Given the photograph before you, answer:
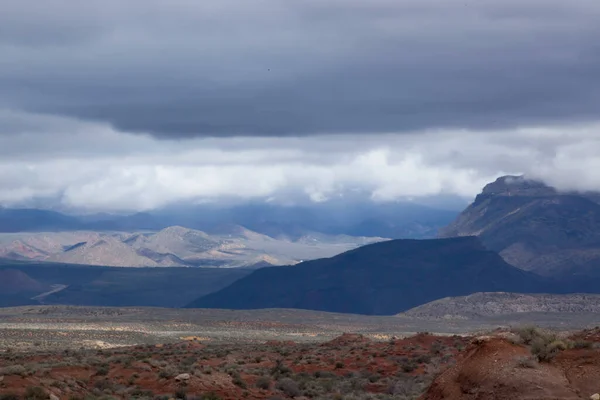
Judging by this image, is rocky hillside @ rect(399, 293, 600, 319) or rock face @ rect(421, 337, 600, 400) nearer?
rock face @ rect(421, 337, 600, 400)

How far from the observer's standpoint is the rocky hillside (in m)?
180

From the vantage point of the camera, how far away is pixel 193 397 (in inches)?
1619

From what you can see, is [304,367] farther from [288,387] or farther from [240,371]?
[288,387]

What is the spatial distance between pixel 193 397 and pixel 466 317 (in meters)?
142

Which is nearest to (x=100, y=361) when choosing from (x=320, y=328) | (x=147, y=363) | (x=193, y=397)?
(x=147, y=363)

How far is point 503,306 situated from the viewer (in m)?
188

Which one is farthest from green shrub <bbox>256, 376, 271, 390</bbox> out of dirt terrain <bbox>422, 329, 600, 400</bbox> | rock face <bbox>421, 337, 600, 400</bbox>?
dirt terrain <bbox>422, 329, 600, 400</bbox>

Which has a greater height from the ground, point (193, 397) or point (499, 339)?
point (499, 339)

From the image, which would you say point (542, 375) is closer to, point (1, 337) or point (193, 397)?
point (193, 397)

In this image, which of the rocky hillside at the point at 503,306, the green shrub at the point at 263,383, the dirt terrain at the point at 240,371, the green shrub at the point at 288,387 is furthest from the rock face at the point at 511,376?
the rocky hillside at the point at 503,306

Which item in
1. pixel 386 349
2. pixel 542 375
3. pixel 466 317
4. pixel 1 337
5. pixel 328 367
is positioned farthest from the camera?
pixel 466 317

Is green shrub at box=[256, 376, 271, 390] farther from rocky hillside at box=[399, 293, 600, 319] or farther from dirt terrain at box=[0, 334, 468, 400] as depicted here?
rocky hillside at box=[399, 293, 600, 319]

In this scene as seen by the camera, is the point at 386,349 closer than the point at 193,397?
No

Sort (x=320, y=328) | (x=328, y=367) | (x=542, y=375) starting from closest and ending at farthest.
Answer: (x=542, y=375) → (x=328, y=367) → (x=320, y=328)
